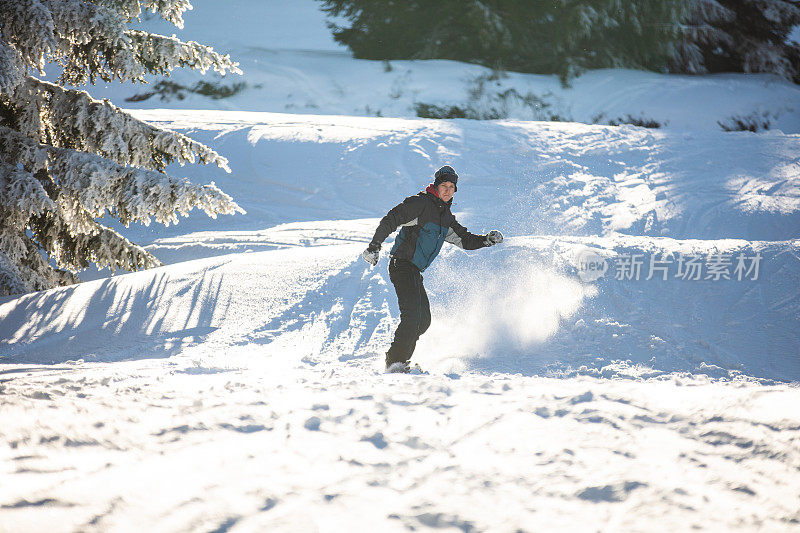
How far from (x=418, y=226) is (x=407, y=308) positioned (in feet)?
2.22

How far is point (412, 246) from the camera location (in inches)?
194

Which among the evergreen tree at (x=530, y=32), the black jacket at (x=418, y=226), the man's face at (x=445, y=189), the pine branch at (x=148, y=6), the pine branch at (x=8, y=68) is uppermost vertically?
the evergreen tree at (x=530, y=32)

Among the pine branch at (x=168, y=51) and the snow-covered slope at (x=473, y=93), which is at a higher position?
the snow-covered slope at (x=473, y=93)

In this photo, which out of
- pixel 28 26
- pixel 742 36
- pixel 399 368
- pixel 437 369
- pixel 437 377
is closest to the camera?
pixel 437 377

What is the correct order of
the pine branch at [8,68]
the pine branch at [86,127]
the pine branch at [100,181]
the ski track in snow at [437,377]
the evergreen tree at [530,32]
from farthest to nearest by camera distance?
the evergreen tree at [530,32]
the pine branch at [86,127]
the pine branch at [100,181]
the pine branch at [8,68]
the ski track in snow at [437,377]

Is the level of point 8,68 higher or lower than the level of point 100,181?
higher

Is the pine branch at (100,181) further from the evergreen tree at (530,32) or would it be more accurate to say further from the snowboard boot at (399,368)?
the evergreen tree at (530,32)

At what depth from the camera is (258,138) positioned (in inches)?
553

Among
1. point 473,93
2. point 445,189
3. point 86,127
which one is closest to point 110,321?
point 86,127

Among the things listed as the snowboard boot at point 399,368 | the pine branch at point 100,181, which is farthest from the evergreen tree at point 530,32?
the snowboard boot at point 399,368

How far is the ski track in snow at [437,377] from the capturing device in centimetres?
246

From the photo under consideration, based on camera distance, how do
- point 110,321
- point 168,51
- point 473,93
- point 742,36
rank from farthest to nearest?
point 742,36 < point 473,93 < point 168,51 < point 110,321

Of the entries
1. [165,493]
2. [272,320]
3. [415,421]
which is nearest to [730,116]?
[272,320]

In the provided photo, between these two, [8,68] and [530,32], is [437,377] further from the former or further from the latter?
[530,32]
